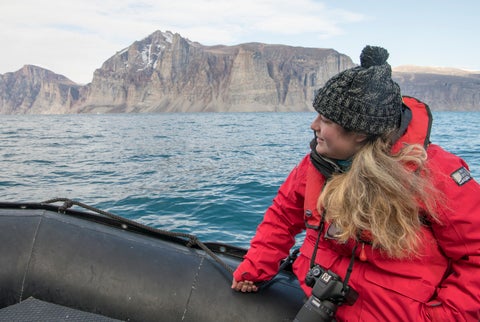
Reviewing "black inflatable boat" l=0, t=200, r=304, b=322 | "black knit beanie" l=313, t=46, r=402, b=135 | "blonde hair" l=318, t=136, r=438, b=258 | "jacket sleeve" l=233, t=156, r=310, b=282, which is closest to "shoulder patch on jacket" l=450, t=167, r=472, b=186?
"blonde hair" l=318, t=136, r=438, b=258

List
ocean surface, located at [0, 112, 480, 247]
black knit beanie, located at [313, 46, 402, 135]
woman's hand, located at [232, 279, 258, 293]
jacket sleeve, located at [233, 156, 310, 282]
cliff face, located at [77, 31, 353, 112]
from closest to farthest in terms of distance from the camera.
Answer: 1. black knit beanie, located at [313, 46, 402, 135]
2. jacket sleeve, located at [233, 156, 310, 282]
3. woman's hand, located at [232, 279, 258, 293]
4. ocean surface, located at [0, 112, 480, 247]
5. cliff face, located at [77, 31, 353, 112]

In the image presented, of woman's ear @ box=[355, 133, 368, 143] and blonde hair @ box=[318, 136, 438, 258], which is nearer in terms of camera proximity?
blonde hair @ box=[318, 136, 438, 258]

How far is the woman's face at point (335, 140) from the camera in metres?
1.79

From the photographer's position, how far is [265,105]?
172 metres

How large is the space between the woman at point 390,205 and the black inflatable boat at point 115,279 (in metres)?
0.73

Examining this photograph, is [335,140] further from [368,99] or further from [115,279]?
[115,279]

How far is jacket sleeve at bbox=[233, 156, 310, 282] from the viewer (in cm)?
220

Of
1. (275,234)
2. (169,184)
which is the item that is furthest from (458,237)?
(169,184)

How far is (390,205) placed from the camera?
166 cm

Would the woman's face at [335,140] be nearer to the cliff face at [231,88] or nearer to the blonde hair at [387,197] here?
the blonde hair at [387,197]

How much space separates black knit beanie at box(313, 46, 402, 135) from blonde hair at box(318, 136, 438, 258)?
92mm

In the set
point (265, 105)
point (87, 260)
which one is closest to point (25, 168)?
point (87, 260)

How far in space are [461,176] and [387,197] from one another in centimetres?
29

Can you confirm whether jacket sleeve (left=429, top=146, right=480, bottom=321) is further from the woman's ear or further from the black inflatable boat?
the black inflatable boat
